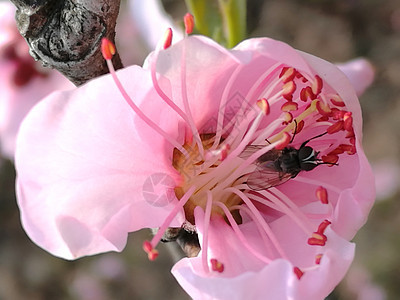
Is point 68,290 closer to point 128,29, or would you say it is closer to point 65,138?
point 128,29

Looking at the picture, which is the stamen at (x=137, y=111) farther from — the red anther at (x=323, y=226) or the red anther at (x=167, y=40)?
the red anther at (x=323, y=226)

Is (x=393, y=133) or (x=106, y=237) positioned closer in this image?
(x=106, y=237)

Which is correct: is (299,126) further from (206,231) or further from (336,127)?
(206,231)

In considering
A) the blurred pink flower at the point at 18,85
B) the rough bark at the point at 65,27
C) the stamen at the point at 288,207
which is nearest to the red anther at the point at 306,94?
the stamen at the point at 288,207

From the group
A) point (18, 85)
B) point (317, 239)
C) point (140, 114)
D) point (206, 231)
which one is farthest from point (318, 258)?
point (18, 85)

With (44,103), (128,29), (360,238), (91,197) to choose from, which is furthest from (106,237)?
(360,238)

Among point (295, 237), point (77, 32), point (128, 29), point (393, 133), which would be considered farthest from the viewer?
point (393, 133)

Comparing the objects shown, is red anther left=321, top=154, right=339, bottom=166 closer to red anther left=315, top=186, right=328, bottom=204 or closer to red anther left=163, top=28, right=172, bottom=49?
red anther left=315, top=186, right=328, bottom=204
